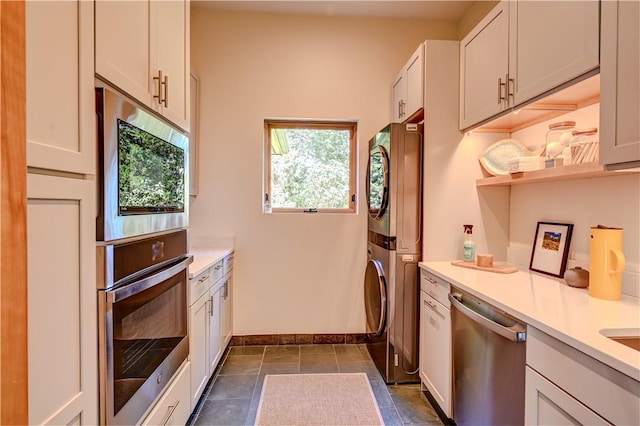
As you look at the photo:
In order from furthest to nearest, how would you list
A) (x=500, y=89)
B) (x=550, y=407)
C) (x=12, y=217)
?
(x=500, y=89), (x=550, y=407), (x=12, y=217)

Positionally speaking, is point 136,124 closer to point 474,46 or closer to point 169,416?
point 169,416

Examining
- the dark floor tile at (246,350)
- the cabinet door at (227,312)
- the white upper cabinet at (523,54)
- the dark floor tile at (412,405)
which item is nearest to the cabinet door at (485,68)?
the white upper cabinet at (523,54)

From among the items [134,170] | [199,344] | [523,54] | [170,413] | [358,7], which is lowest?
[170,413]

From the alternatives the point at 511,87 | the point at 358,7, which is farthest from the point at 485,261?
the point at 358,7

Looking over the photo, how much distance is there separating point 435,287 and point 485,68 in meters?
1.36

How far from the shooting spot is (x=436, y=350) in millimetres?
1844

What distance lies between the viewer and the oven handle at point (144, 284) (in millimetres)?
930

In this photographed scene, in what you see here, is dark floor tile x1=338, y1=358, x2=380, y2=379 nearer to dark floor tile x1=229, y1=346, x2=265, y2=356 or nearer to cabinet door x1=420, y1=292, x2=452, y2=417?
cabinet door x1=420, y1=292, x2=452, y2=417

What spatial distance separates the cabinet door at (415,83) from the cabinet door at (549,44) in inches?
24.1

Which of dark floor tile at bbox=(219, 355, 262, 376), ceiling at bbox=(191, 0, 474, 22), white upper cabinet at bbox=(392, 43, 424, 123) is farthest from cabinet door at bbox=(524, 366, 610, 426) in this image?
ceiling at bbox=(191, 0, 474, 22)

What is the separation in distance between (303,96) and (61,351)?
100 inches

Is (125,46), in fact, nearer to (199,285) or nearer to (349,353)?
(199,285)

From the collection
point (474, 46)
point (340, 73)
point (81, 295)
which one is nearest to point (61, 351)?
point (81, 295)

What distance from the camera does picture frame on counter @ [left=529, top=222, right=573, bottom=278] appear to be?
1.68 m
